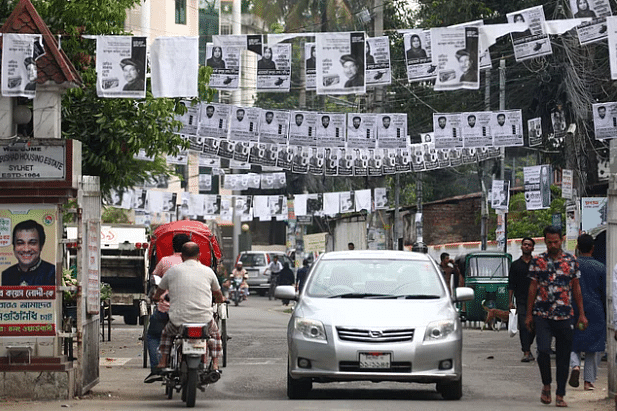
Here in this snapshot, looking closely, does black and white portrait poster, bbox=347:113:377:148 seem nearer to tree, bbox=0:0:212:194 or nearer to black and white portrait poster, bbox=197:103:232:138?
black and white portrait poster, bbox=197:103:232:138

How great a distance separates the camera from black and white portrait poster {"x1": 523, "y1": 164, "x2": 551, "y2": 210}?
3409 cm

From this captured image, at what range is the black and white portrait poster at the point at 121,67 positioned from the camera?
1803cm

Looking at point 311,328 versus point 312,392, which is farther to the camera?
point 312,392

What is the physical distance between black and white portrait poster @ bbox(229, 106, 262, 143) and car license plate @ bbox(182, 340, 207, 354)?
57.9 ft

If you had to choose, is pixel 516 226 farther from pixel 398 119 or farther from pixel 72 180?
pixel 72 180

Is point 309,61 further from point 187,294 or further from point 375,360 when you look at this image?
point 375,360

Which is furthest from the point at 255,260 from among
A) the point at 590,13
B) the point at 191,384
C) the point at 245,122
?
the point at 191,384

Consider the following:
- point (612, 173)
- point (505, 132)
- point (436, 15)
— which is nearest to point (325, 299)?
point (612, 173)

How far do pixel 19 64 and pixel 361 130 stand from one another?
17.3m

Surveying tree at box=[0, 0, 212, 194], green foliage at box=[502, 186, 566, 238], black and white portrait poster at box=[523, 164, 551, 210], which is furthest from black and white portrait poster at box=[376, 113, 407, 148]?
green foliage at box=[502, 186, 566, 238]

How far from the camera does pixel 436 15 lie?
37500 mm

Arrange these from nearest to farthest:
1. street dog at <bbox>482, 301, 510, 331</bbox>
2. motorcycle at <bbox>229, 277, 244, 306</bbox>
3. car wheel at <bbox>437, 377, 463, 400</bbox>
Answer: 1. car wheel at <bbox>437, 377, 463, 400</bbox>
2. street dog at <bbox>482, 301, 510, 331</bbox>
3. motorcycle at <bbox>229, 277, 244, 306</bbox>

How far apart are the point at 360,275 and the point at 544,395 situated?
249cm

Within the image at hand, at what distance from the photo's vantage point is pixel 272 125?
30.7m
